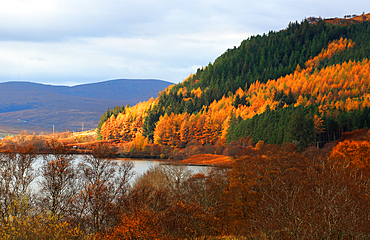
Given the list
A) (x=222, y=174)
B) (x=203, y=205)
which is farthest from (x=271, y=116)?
(x=203, y=205)

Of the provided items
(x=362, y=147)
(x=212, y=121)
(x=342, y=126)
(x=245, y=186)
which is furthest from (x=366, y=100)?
(x=245, y=186)

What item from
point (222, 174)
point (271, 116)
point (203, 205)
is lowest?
point (203, 205)

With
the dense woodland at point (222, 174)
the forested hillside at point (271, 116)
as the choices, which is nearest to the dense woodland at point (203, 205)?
the dense woodland at point (222, 174)

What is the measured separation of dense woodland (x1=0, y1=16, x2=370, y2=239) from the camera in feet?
88.6

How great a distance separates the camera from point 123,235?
27.9 metres

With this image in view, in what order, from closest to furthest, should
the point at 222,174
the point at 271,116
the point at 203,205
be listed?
1. the point at 203,205
2. the point at 222,174
3. the point at 271,116

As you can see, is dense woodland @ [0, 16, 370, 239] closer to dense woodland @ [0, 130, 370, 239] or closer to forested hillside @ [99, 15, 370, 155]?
dense woodland @ [0, 130, 370, 239]

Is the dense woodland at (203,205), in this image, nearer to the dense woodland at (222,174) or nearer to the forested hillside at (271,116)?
the dense woodland at (222,174)

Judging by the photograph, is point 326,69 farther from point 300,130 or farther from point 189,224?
point 189,224

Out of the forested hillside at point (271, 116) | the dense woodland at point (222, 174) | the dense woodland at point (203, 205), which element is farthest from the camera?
the forested hillside at point (271, 116)

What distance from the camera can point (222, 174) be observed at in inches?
2491

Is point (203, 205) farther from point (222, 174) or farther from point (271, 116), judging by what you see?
point (271, 116)

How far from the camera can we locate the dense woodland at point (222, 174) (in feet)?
Result: 88.6

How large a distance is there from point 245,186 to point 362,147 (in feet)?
99.6
